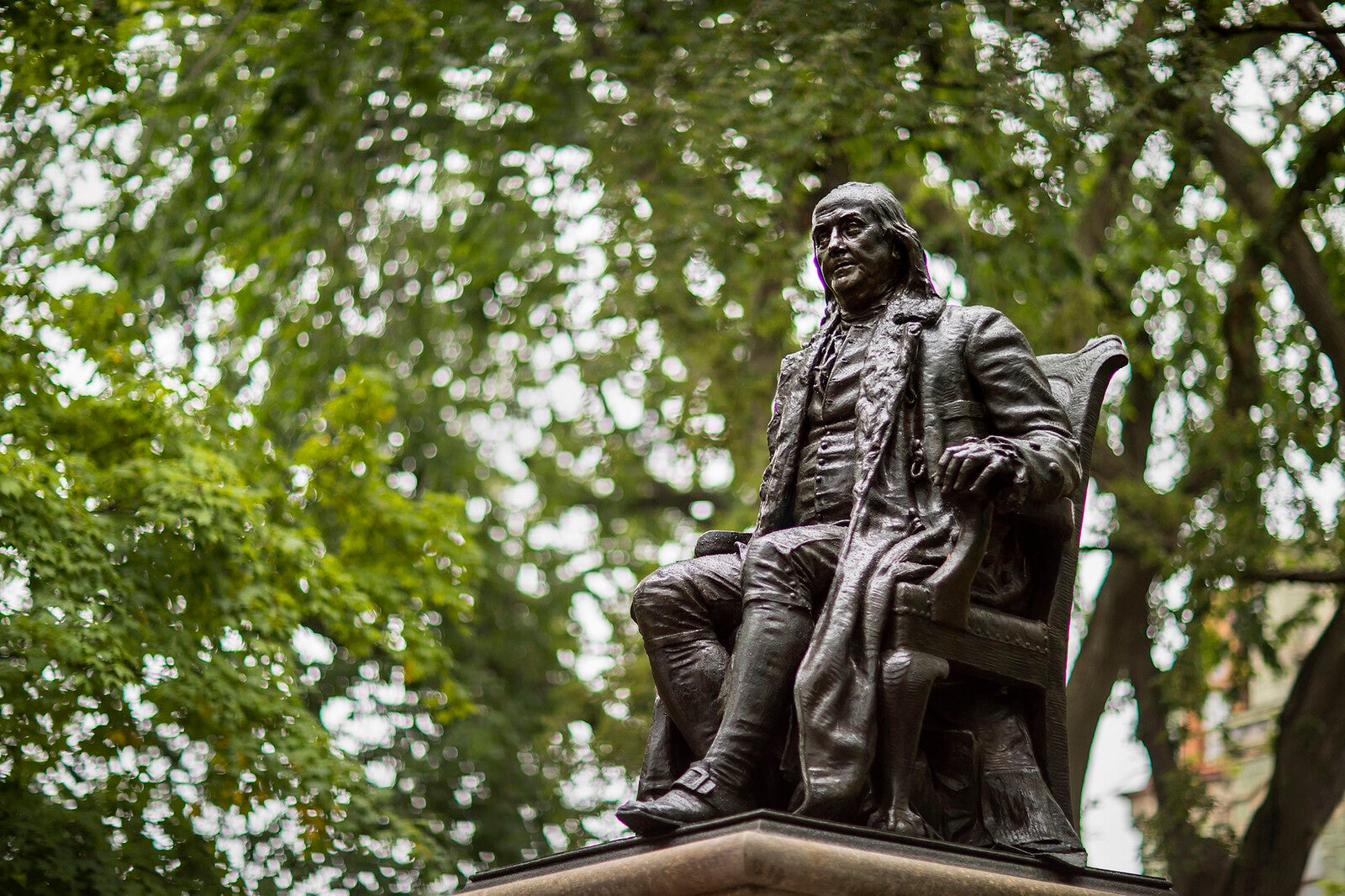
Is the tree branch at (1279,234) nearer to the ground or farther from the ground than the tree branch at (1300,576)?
farther from the ground

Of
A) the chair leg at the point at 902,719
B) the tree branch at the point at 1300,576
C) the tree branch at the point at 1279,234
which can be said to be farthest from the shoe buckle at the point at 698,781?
the tree branch at the point at 1279,234

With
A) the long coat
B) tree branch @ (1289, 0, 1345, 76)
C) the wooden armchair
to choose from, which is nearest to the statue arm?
the long coat

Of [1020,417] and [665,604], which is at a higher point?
[1020,417]

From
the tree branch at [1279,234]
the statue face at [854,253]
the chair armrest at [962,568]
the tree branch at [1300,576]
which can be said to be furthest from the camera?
the tree branch at [1279,234]

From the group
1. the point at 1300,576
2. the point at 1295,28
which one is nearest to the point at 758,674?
the point at 1295,28

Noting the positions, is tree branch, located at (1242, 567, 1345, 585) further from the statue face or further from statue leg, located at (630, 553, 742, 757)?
statue leg, located at (630, 553, 742, 757)

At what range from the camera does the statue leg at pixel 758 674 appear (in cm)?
450

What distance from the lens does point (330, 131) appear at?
37.4ft

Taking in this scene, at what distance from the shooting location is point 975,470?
4.62 metres

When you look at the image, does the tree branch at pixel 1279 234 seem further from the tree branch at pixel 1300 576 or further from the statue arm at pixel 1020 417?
the statue arm at pixel 1020 417

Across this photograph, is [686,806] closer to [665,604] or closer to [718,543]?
[665,604]

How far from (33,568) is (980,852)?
15.1ft

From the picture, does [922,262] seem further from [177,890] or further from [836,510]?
[177,890]

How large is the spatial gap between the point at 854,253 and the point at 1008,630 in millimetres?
1213
